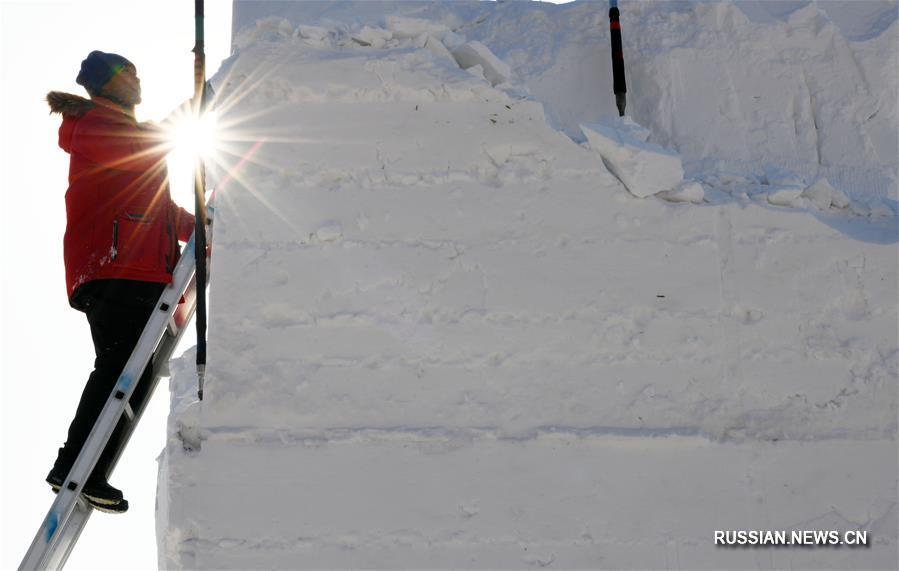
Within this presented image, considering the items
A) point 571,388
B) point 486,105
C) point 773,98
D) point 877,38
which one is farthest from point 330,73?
point 877,38

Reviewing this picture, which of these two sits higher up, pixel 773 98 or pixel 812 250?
pixel 773 98

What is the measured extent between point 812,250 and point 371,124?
1.59 metres

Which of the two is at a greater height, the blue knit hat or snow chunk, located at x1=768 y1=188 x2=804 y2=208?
the blue knit hat

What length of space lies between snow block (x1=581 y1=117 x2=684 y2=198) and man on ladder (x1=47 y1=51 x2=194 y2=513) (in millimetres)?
1572

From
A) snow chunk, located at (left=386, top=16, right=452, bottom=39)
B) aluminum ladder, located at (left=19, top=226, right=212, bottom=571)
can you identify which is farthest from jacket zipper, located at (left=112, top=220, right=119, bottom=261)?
snow chunk, located at (left=386, top=16, right=452, bottom=39)

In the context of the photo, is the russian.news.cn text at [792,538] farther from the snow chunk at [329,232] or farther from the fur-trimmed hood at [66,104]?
the fur-trimmed hood at [66,104]

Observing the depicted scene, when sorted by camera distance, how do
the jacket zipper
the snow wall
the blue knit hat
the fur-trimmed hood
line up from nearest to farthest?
the snow wall < the jacket zipper < the fur-trimmed hood < the blue knit hat

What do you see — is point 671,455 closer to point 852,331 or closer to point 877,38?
point 852,331

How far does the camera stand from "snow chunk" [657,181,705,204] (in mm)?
5086

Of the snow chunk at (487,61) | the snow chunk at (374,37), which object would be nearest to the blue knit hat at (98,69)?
the snow chunk at (374,37)

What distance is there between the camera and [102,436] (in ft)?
16.3

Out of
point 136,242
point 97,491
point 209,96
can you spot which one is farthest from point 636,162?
point 97,491

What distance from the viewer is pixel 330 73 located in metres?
5.08

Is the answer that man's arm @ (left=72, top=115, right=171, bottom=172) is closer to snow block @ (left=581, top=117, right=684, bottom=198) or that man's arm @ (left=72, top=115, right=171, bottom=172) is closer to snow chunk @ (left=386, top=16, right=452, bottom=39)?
snow chunk @ (left=386, top=16, right=452, bottom=39)
